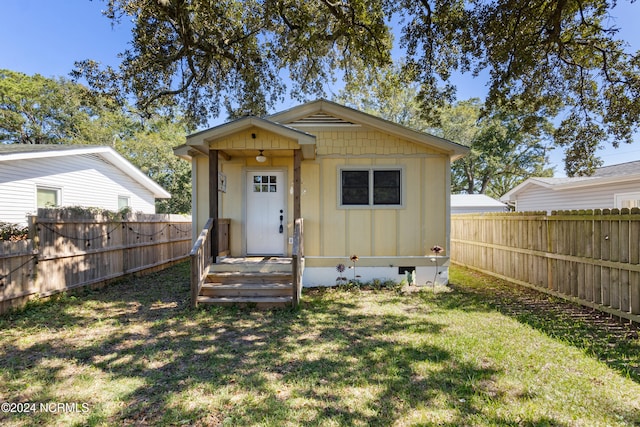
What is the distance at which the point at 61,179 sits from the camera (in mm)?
10047

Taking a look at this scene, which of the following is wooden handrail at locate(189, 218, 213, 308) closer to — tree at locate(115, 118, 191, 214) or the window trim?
the window trim

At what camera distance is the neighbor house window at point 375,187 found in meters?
7.07

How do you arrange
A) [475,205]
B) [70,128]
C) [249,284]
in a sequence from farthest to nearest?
[70,128], [475,205], [249,284]

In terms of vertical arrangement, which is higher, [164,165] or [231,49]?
[231,49]

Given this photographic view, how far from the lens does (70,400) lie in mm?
2691

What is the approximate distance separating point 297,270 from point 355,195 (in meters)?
2.55

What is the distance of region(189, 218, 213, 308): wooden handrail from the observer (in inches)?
207

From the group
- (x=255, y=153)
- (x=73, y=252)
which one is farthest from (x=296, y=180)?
(x=73, y=252)

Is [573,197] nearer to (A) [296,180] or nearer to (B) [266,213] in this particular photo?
(A) [296,180]

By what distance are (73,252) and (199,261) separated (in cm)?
285

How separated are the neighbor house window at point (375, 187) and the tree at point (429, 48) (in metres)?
2.92

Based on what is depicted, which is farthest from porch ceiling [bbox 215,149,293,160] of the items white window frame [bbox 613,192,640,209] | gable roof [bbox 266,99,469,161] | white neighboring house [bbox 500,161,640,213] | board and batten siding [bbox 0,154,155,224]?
white window frame [bbox 613,192,640,209]

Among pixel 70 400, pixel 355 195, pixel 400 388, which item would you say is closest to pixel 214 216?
pixel 355 195

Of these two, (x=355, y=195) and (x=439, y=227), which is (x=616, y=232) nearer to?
(x=439, y=227)
